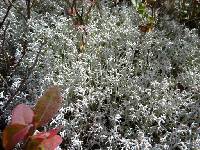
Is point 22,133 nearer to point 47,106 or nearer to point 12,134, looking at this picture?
point 12,134

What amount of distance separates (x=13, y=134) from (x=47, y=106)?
174 millimetres

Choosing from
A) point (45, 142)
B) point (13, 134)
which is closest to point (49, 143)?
point (45, 142)

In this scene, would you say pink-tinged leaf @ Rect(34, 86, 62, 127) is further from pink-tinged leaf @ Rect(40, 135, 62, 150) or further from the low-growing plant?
pink-tinged leaf @ Rect(40, 135, 62, 150)

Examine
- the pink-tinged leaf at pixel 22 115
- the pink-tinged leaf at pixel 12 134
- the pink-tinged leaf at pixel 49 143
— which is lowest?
the pink-tinged leaf at pixel 49 143

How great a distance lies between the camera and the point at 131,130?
2240 mm

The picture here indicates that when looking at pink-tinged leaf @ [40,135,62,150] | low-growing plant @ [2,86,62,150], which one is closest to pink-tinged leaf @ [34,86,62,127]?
low-growing plant @ [2,86,62,150]

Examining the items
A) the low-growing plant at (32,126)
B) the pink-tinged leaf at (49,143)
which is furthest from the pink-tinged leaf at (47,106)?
the pink-tinged leaf at (49,143)

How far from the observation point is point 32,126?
5.16 ft

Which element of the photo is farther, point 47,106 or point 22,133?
point 47,106

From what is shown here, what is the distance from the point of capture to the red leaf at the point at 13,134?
149 cm

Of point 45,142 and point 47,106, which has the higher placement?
point 47,106

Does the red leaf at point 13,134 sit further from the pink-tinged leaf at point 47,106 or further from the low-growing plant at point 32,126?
the pink-tinged leaf at point 47,106

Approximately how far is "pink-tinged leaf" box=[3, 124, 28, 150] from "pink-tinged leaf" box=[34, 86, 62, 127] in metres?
0.09

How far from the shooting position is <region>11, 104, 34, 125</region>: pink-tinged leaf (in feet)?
4.94
